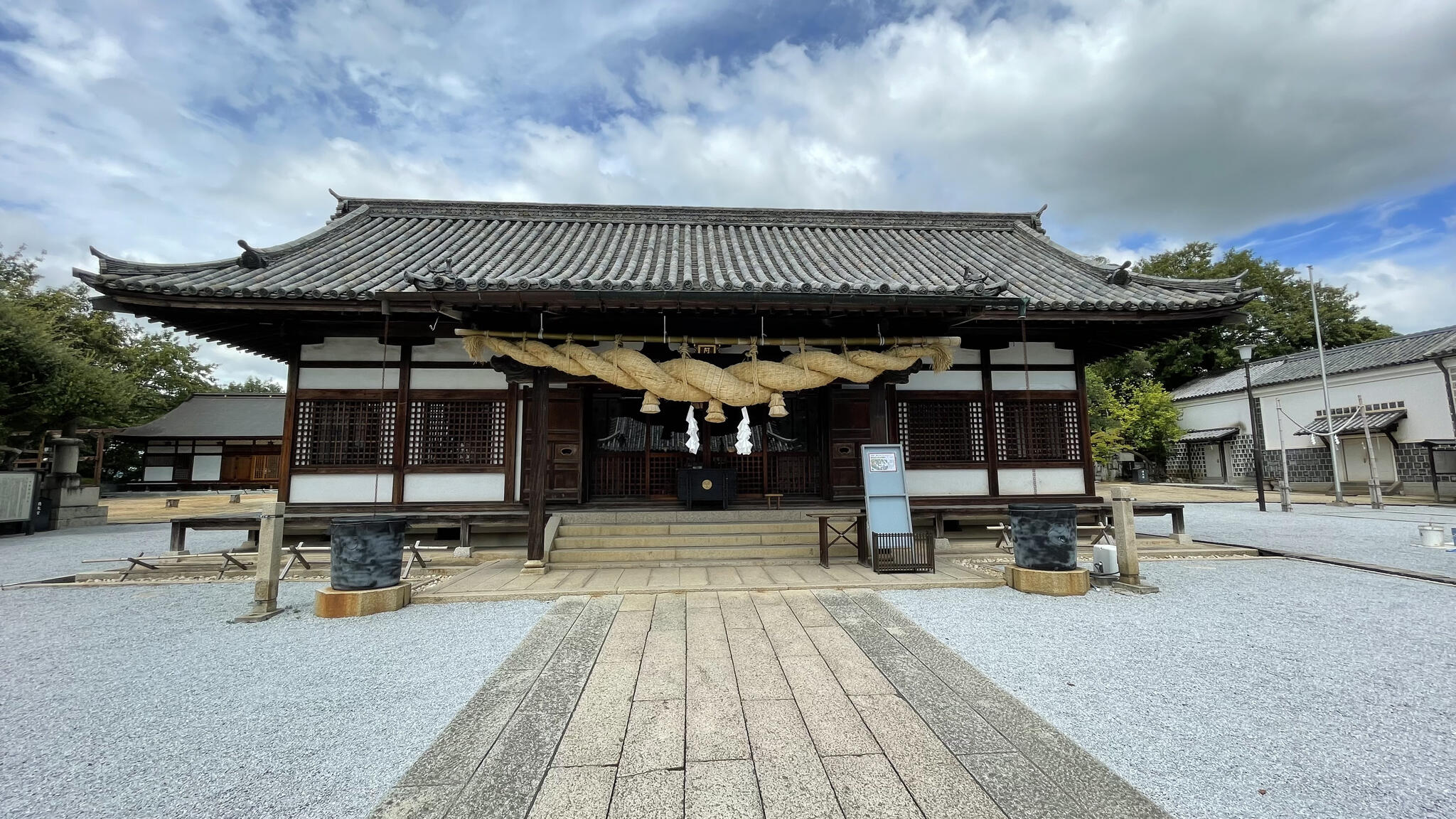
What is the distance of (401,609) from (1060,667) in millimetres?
5405

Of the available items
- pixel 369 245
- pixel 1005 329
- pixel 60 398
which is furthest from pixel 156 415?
pixel 1005 329

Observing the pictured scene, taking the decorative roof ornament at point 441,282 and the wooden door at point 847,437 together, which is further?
the wooden door at point 847,437

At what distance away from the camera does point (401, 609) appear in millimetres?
4906

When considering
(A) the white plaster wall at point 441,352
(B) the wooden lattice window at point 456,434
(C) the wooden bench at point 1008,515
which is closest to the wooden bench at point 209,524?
(B) the wooden lattice window at point 456,434

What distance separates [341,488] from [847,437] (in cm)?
744

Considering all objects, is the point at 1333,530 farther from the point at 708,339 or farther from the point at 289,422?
the point at 289,422

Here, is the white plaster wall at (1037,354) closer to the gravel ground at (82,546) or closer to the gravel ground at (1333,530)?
the gravel ground at (1333,530)

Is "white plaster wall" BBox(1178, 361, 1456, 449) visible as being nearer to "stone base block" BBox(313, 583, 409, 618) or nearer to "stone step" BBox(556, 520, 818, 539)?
"stone step" BBox(556, 520, 818, 539)

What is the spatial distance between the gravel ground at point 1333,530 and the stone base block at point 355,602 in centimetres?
1115

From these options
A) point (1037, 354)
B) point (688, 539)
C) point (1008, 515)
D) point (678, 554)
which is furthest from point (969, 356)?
point (678, 554)

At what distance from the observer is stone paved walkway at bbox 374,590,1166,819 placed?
6.92ft

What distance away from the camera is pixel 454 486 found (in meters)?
7.66

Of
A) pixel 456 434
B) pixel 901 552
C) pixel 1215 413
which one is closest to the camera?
pixel 901 552

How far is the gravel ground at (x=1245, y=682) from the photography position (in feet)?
7.40
